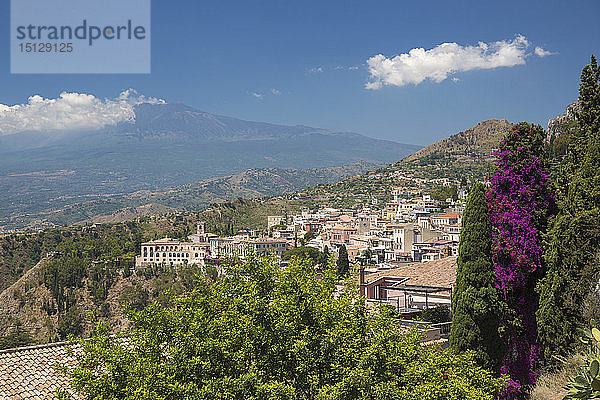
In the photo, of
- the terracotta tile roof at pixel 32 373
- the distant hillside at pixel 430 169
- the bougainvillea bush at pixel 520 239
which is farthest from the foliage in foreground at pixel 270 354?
the distant hillside at pixel 430 169

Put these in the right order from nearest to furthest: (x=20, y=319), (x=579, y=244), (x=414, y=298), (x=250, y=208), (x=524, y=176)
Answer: (x=579, y=244) → (x=524, y=176) → (x=414, y=298) → (x=20, y=319) → (x=250, y=208)

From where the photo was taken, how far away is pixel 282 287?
8328 millimetres

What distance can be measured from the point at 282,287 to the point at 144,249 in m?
61.5

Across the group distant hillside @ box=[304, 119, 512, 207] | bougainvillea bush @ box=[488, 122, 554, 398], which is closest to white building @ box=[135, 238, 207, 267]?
distant hillside @ box=[304, 119, 512, 207]

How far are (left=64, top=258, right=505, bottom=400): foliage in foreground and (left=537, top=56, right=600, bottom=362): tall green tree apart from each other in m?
2.25

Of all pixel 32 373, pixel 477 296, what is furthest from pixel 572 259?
pixel 32 373

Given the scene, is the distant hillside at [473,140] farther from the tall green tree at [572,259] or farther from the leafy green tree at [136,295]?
the tall green tree at [572,259]

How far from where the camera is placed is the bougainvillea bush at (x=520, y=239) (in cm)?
1065

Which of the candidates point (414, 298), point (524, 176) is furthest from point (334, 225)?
point (524, 176)

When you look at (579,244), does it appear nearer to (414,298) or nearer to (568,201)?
(568,201)

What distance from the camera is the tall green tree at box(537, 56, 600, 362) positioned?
9.49 meters


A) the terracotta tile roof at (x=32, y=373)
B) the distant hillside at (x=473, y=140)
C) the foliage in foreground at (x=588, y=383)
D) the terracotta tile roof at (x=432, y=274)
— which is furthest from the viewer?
the distant hillside at (x=473, y=140)

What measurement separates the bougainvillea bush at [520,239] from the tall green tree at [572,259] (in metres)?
0.45

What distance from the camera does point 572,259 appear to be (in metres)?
9.62
